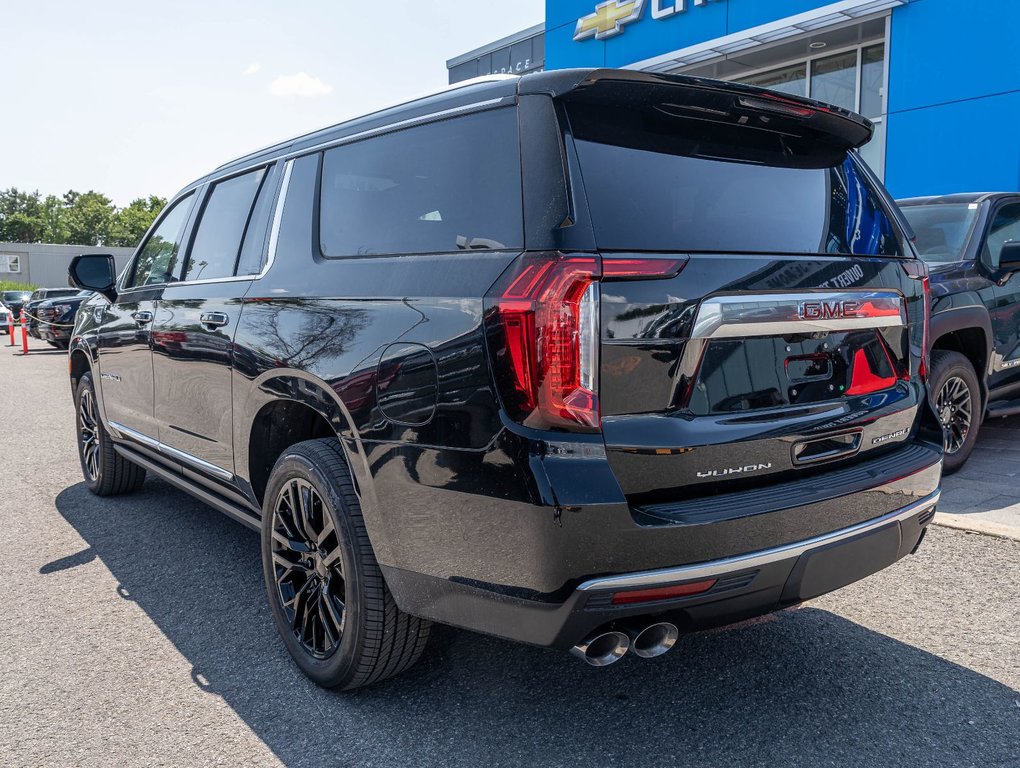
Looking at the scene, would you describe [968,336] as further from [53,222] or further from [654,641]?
[53,222]

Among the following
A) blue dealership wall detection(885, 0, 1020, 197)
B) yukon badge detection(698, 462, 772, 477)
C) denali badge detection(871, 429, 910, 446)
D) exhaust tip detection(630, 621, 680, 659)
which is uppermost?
blue dealership wall detection(885, 0, 1020, 197)

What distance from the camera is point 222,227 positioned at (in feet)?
12.7

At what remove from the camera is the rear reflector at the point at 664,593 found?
6.97 feet

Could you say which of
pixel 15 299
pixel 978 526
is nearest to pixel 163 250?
pixel 978 526

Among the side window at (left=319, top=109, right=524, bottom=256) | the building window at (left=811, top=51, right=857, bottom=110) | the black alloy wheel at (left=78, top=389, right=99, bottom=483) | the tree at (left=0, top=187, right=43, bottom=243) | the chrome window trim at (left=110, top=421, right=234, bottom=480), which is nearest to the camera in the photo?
the side window at (left=319, top=109, right=524, bottom=256)

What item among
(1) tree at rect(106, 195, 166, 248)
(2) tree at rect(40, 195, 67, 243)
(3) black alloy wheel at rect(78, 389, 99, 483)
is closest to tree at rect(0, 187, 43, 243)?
(2) tree at rect(40, 195, 67, 243)

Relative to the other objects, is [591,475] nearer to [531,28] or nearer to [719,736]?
[719,736]

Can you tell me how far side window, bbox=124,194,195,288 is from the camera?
439 centimetres

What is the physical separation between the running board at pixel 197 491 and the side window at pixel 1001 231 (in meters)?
4.90

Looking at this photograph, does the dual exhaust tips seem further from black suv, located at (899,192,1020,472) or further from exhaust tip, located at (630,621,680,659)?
black suv, located at (899,192,1020,472)

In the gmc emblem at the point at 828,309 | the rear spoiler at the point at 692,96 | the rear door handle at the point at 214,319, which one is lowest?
the rear door handle at the point at 214,319

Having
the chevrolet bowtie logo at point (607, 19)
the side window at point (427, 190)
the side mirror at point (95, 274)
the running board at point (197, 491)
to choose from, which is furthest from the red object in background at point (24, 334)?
the side window at point (427, 190)

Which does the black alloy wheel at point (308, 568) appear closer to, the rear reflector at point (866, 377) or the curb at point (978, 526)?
the rear reflector at point (866, 377)

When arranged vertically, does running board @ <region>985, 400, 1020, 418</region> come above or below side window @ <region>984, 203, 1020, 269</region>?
below
